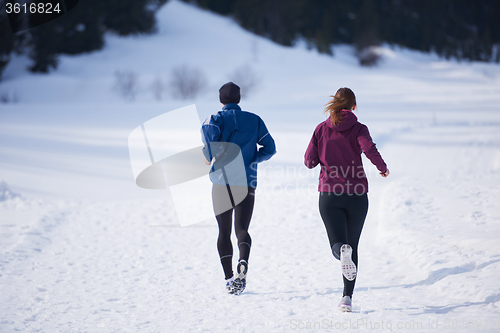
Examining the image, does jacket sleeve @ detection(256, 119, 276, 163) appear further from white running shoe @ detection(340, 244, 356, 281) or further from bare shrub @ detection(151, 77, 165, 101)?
bare shrub @ detection(151, 77, 165, 101)

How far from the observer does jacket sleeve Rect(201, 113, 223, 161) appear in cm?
326

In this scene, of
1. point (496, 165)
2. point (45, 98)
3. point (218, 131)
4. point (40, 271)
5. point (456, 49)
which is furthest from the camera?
point (456, 49)

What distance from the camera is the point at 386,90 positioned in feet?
86.7

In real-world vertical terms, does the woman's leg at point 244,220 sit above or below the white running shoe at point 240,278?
above

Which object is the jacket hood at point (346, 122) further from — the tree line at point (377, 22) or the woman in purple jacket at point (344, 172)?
the tree line at point (377, 22)

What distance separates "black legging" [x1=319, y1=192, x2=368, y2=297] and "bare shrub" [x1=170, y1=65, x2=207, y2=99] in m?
21.8

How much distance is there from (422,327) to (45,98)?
25329mm

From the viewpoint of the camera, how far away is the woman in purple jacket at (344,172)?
291 centimetres

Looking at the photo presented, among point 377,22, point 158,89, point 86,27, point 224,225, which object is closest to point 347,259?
point 224,225

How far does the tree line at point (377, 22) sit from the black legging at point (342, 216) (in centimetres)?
4351

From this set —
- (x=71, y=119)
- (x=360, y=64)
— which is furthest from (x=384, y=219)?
(x=360, y=64)

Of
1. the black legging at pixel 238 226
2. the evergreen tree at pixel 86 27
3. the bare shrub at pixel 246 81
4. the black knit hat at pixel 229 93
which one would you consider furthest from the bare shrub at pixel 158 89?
the black legging at pixel 238 226

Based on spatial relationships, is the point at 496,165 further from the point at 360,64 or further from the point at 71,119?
the point at 360,64

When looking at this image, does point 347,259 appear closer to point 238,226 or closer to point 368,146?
point 368,146
